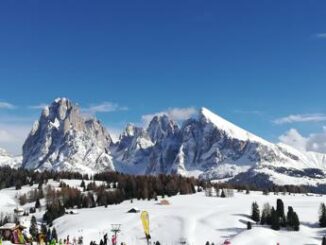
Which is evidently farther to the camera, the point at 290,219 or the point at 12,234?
the point at 290,219

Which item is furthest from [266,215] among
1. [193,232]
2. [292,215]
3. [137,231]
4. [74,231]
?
[74,231]

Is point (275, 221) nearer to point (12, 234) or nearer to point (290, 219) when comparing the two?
point (290, 219)

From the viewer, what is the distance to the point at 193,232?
189m

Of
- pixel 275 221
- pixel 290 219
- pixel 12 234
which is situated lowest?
pixel 12 234

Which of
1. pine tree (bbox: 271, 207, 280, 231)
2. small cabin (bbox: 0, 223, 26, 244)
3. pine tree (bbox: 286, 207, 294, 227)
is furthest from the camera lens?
pine tree (bbox: 286, 207, 294, 227)

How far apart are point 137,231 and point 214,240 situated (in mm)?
24961

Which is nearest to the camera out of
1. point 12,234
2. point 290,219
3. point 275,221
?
point 12,234

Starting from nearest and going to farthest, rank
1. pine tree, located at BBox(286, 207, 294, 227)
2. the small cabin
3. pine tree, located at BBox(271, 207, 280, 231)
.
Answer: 1. the small cabin
2. pine tree, located at BBox(271, 207, 280, 231)
3. pine tree, located at BBox(286, 207, 294, 227)

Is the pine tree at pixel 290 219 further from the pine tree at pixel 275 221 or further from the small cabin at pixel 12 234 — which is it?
the small cabin at pixel 12 234

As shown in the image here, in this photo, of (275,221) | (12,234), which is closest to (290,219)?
(275,221)

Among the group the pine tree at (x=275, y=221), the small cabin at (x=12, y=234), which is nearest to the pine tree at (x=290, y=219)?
the pine tree at (x=275, y=221)

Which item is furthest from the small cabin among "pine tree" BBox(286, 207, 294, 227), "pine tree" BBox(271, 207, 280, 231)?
"pine tree" BBox(286, 207, 294, 227)

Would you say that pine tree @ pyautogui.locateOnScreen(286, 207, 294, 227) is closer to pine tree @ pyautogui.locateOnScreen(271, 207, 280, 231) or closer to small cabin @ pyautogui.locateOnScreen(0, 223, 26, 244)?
pine tree @ pyautogui.locateOnScreen(271, 207, 280, 231)

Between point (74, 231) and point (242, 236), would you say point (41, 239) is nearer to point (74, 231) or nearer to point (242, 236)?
point (242, 236)
